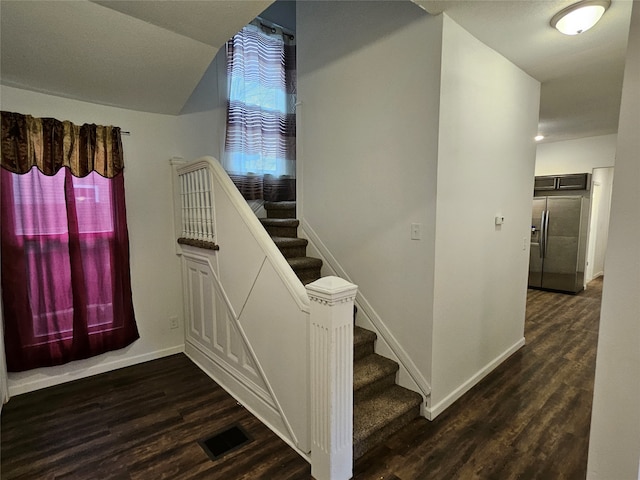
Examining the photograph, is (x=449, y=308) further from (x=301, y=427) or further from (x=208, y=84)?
(x=208, y=84)

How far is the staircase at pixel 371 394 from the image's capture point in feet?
6.68

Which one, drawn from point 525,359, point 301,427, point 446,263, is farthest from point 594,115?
point 301,427

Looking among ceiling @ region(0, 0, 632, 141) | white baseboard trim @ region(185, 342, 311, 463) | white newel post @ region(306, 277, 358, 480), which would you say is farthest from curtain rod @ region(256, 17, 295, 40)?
white baseboard trim @ region(185, 342, 311, 463)

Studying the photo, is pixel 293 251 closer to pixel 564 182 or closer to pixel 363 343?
pixel 363 343

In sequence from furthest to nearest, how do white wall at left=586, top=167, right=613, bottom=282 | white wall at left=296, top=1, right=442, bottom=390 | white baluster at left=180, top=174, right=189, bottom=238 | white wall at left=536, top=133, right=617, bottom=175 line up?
white wall at left=586, top=167, right=613, bottom=282 → white wall at left=536, top=133, right=617, bottom=175 → white baluster at left=180, top=174, right=189, bottom=238 → white wall at left=296, top=1, right=442, bottom=390

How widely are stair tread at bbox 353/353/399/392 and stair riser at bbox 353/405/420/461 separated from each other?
280 mm

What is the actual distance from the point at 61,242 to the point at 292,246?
6.17 ft

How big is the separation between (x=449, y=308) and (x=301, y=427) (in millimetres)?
1303

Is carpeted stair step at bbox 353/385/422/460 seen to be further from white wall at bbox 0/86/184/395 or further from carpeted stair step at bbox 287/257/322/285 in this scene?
white wall at bbox 0/86/184/395

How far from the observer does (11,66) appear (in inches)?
86.4

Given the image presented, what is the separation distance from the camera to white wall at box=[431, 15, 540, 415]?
7.32 feet

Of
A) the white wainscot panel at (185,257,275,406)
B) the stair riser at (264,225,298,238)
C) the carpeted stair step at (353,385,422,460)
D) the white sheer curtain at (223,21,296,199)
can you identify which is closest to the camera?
the carpeted stair step at (353,385,422,460)

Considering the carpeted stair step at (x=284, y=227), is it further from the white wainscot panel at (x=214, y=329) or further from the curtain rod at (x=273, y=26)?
the curtain rod at (x=273, y=26)

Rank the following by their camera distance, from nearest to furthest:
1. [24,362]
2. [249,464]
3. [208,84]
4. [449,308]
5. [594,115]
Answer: [249,464] < [449,308] < [24,362] < [208,84] < [594,115]
